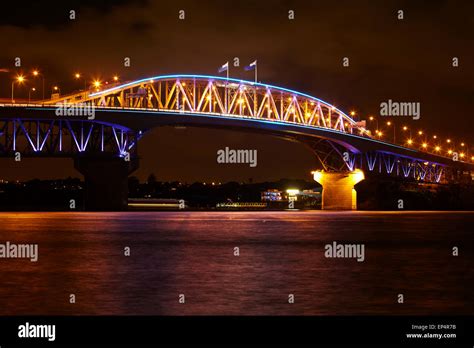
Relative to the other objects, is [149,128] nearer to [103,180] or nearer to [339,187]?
[103,180]

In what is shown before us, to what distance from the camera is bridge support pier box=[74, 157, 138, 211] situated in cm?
8975

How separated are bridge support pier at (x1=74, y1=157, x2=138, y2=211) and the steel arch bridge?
59.0 inches

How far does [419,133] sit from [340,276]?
13437 cm

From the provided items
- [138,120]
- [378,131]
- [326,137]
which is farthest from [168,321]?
[378,131]

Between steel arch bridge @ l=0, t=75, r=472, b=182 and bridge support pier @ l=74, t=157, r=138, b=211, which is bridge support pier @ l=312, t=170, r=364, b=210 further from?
bridge support pier @ l=74, t=157, r=138, b=211

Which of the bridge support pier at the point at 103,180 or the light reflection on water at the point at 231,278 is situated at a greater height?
the bridge support pier at the point at 103,180

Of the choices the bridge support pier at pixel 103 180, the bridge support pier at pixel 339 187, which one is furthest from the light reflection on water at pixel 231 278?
the bridge support pier at pixel 339 187

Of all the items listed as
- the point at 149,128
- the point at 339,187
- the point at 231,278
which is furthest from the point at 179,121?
the point at 231,278

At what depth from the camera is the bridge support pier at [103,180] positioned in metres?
89.8

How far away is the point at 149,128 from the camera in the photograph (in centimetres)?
9656

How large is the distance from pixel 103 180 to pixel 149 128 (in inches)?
397

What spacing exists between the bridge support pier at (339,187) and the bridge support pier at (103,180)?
43345 millimetres

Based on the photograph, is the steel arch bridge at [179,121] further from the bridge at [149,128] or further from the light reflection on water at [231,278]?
the light reflection on water at [231,278]

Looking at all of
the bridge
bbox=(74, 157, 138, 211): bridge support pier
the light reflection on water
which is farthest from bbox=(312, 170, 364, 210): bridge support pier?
the light reflection on water
